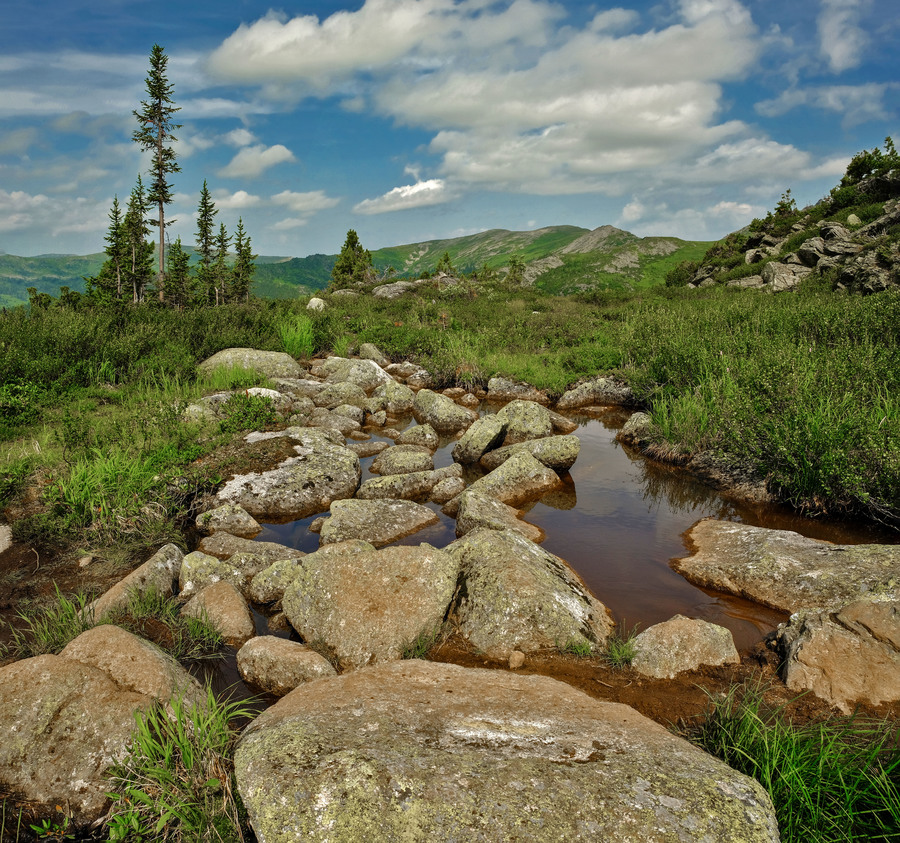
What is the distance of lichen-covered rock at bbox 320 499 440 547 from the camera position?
26.6 ft

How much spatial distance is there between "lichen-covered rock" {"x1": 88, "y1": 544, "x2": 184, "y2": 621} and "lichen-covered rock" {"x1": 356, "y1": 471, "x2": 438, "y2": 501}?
355 centimetres

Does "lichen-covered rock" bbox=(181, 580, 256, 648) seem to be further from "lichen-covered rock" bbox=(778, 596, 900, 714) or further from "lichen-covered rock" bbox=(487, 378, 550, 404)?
"lichen-covered rock" bbox=(487, 378, 550, 404)

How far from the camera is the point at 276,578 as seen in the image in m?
6.55

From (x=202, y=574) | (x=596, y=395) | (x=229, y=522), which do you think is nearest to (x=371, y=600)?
(x=202, y=574)

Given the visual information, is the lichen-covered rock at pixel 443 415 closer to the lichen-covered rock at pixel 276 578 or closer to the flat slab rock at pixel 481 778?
the lichen-covered rock at pixel 276 578

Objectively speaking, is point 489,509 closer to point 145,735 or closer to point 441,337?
point 145,735

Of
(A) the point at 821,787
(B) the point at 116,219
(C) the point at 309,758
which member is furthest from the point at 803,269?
(B) the point at 116,219

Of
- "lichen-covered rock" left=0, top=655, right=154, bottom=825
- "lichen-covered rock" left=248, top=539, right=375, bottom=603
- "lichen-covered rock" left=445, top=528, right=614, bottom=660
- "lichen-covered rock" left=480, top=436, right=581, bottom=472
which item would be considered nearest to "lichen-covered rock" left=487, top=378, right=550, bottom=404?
"lichen-covered rock" left=480, top=436, right=581, bottom=472

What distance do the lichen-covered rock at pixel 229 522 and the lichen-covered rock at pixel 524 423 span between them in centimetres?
652

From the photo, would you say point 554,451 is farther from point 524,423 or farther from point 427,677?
point 427,677

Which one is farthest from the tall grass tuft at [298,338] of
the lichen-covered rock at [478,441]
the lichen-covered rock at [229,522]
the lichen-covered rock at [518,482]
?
the lichen-covered rock at [518,482]

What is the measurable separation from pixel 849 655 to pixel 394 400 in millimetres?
13295

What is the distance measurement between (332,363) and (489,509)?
1280cm

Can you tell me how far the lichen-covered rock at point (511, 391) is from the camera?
58.9 ft
